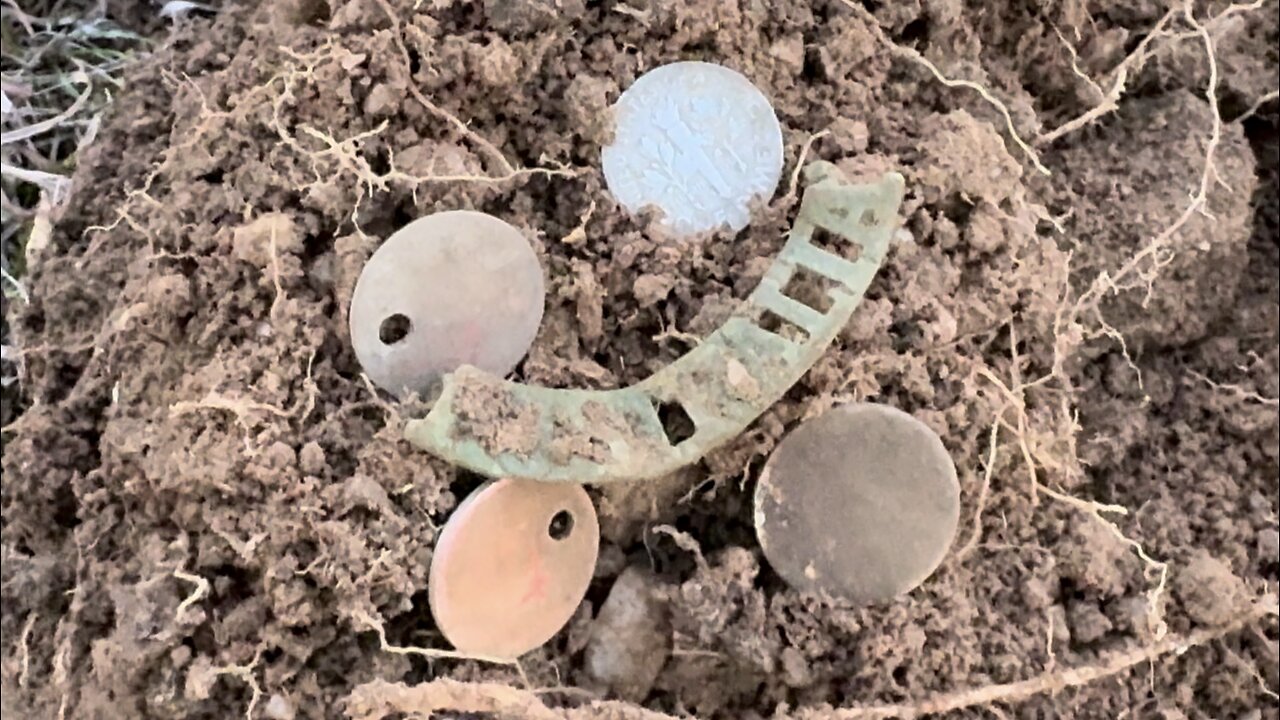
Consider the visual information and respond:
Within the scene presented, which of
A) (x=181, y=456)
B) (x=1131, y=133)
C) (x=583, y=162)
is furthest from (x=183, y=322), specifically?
(x=1131, y=133)

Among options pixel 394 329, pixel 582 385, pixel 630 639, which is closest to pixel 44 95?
pixel 394 329

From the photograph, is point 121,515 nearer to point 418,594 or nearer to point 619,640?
point 418,594

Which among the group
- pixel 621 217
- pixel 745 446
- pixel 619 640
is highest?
pixel 621 217

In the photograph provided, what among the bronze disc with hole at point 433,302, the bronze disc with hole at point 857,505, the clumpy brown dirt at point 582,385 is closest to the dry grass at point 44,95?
the clumpy brown dirt at point 582,385

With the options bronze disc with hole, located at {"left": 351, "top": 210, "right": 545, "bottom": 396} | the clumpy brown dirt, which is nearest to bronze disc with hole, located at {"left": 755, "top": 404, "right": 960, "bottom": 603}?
the clumpy brown dirt

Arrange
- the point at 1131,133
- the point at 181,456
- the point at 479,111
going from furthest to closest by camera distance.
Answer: the point at 1131,133 → the point at 479,111 → the point at 181,456

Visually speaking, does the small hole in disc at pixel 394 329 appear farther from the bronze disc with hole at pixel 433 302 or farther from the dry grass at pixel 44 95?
the dry grass at pixel 44 95

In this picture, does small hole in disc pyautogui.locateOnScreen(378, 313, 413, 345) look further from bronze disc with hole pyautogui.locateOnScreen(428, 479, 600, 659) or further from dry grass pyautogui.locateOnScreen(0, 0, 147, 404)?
dry grass pyautogui.locateOnScreen(0, 0, 147, 404)
